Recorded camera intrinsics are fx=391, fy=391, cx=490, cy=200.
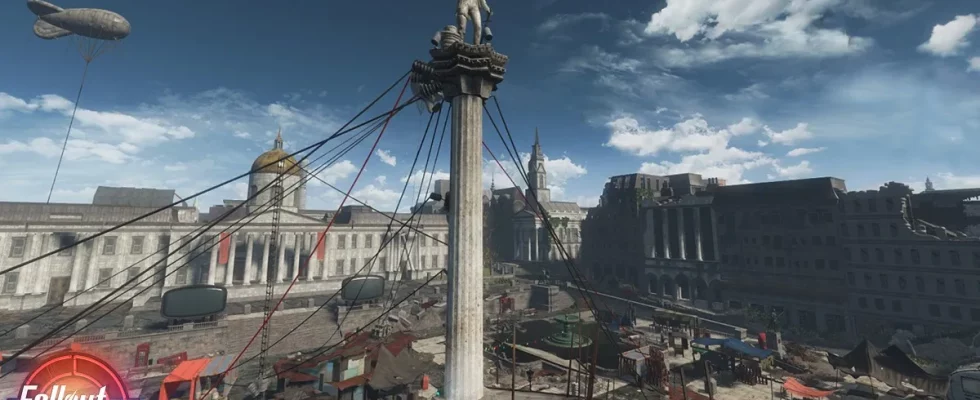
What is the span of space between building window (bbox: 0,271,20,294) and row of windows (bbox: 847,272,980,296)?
10129 cm

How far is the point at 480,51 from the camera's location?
10945 mm

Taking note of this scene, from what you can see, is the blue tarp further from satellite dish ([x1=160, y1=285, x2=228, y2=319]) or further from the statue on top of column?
satellite dish ([x1=160, y1=285, x2=228, y2=319])

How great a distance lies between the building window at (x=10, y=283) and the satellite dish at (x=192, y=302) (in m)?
25.7

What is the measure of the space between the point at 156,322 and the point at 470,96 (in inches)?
1910

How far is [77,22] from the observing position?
3472 cm

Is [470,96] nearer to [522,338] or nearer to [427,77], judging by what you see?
[427,77]

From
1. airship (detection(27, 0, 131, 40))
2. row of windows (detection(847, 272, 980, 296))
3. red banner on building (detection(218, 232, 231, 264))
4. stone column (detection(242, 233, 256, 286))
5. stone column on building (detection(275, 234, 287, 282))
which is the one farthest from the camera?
stone column on building (detection(275, 234, 287, 282))

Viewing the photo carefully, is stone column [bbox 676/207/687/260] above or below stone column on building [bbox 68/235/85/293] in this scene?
above

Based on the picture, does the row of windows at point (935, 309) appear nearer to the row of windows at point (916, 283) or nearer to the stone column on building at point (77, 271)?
the row of windows at point (916, 283)

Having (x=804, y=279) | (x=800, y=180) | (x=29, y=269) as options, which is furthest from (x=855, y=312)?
(x=29, y=269)

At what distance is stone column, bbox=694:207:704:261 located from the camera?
63.1 meters

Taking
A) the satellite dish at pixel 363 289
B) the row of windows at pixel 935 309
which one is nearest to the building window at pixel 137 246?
the satellite dish at pixel 363 289

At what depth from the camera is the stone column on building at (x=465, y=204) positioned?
10.4 meters

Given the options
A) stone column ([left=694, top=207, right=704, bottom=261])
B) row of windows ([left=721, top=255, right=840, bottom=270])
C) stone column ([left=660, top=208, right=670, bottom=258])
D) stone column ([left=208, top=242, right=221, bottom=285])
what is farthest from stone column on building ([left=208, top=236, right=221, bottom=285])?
row of windows ([left=721, top=255, right=840, bottom=270])
